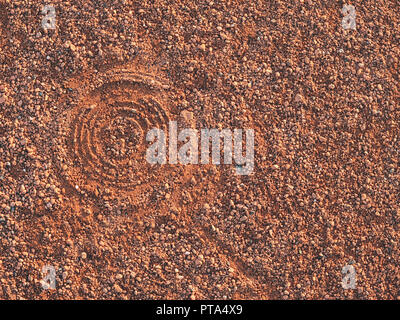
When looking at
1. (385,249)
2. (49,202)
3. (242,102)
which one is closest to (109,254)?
(49,202)

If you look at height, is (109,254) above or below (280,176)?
below

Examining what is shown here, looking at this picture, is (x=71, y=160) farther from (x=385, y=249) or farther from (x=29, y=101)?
(x=385, y=249)

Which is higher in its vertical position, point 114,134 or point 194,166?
point 114,134

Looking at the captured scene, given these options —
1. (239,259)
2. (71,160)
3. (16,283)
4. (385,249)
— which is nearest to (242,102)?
(239,259)
